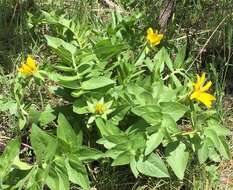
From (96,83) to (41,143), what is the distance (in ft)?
1.13

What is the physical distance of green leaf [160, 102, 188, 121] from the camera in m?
2.29

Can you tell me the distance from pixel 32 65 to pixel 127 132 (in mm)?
492

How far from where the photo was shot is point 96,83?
233 centimetres

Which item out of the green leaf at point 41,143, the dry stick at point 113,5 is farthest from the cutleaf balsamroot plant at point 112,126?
the dry stick at point 113,5

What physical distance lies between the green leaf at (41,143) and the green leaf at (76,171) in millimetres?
95

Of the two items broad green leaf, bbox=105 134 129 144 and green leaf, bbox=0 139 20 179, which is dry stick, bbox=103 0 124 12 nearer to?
broad green leaf, bbox=105 134 129 144

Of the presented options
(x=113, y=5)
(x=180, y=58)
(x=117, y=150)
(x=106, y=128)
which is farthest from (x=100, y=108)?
(x=113, y=5)

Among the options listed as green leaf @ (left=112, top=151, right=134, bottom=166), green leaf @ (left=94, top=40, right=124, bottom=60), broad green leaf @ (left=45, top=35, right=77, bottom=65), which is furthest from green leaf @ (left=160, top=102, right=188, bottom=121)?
broad green leaf @ (left=45, top=35, right=77, bottom=65)

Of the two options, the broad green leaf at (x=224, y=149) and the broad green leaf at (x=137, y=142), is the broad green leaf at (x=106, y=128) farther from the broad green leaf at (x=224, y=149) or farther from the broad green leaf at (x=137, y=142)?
the broad green leaf at (x=224, y=149)

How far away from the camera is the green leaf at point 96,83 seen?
2.32 meters

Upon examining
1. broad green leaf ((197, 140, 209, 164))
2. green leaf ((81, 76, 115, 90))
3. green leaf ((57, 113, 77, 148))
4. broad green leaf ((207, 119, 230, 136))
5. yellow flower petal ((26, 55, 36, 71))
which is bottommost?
broad green leaf ((197, 140, 209, 164))

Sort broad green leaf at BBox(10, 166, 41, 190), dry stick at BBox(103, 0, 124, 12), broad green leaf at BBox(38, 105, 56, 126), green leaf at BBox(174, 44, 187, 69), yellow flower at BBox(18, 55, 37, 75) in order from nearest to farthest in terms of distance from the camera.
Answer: broad green leaf at BBox(10, 166, 41, 190)
yellow flower at BBox(18, 55, 37, 75)
broad green leaf at BBox(38, 105, 56, 126)
green leaf at BBox(174, 44, 187, 69)
dry stick at BBox(103, 0, 124, 12)

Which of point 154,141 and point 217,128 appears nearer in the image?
point 154,141

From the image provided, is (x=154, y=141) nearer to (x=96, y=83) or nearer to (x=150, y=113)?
(x=150, y=113)
